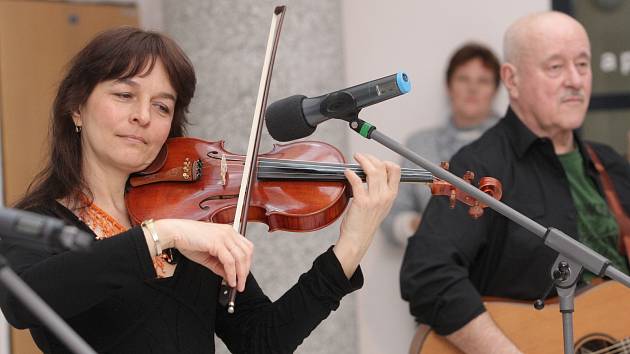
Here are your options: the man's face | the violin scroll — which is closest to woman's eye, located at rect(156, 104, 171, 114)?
the violin scroll

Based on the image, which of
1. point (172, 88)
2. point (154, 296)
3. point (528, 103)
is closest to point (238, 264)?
point (154, 296)

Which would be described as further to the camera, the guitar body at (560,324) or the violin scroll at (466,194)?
the guitar body at (560,324)

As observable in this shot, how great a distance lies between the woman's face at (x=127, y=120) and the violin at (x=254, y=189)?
0.08 metres

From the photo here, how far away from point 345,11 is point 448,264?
1989 millimetres

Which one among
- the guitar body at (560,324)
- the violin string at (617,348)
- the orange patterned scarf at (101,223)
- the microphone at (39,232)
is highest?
the microphone at (39,232)

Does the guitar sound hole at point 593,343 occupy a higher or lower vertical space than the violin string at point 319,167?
lower

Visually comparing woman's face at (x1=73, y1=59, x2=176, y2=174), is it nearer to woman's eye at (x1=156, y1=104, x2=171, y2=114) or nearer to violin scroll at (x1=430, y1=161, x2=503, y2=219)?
woman's eye at (x1=156, y1=104, x2=171, y2=114)

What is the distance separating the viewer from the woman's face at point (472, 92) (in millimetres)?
4375

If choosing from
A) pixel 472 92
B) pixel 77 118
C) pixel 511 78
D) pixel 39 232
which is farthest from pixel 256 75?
pixel 39 232

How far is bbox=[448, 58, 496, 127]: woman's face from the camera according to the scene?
4.38m

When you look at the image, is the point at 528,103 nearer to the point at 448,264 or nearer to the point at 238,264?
the point at 448,264

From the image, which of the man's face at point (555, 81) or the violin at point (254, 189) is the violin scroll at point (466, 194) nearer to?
the violin at point (254, 189)

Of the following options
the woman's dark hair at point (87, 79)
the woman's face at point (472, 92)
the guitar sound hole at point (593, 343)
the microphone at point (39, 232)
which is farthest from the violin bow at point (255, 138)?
the woman's face at point (472, 92)

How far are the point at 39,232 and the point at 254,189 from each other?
882mm
